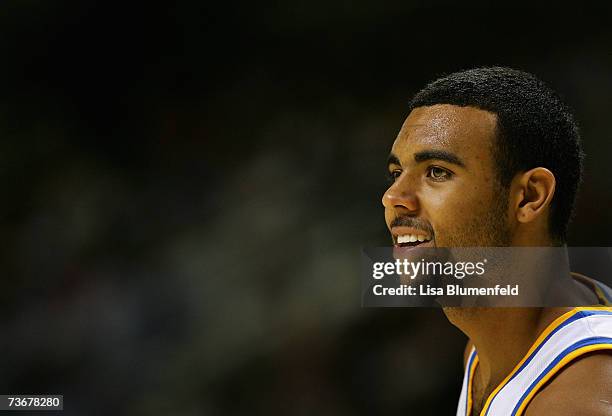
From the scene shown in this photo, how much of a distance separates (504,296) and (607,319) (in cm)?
18

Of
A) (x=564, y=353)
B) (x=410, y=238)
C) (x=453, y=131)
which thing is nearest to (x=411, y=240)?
(x=410, y=238)

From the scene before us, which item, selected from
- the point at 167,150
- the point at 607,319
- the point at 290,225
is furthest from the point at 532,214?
the point at 167,150

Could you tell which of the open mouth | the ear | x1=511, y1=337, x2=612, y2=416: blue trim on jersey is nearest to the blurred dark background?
the open mouth

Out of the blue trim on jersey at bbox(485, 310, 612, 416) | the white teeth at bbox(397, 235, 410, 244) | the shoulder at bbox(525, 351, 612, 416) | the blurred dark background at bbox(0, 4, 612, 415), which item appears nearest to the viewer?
the shoulder at bbox(525, 351, 612, 416)

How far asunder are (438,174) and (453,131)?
0.08 meters

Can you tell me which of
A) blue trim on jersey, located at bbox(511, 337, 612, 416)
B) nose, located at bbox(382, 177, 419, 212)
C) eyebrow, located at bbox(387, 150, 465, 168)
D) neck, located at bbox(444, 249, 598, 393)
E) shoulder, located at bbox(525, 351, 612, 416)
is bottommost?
shoulder, located at bbox(525, 351, 612, 416)

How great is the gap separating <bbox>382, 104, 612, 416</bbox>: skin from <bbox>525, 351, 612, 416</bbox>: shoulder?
0.50ft

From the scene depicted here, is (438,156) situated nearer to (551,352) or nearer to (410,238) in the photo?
(410,238)

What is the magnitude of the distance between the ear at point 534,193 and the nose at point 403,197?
0.60 ft

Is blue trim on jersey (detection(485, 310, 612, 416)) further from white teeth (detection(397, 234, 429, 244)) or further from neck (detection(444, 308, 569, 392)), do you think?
white teeth (detection(397, 234, 429, 244))

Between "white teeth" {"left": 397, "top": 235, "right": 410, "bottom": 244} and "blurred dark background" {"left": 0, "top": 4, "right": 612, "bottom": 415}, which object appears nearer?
"white teeth" {"left": 397, "top": 235, "right": 410, "bottom": 244}

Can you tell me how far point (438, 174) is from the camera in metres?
1.24

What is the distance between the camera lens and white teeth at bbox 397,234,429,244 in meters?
1.27

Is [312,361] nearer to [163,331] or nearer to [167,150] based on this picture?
[163,331]
